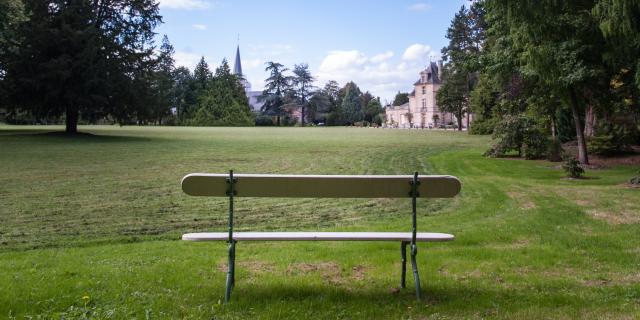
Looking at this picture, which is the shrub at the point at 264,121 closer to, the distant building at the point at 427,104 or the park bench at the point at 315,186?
the distant building at the point at 427,104

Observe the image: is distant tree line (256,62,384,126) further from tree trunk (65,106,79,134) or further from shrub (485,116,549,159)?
shrub (485,116,549,159)

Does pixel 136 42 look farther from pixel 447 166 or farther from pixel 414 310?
pixel 414 310

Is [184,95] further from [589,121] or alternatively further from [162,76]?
[589,121]

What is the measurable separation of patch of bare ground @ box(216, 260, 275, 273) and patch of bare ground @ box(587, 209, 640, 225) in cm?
484

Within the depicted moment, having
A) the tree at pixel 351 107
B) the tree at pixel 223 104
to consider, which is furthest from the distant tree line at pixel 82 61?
the tree at pixel 351 107

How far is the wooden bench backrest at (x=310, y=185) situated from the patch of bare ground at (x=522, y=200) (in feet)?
17.6

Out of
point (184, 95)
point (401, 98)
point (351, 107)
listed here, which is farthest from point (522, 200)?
point (401, 98)

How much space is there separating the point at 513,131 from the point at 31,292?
2061 centimetres

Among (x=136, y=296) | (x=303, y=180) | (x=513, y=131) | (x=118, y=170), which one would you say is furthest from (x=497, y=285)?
(x=513, y=131)

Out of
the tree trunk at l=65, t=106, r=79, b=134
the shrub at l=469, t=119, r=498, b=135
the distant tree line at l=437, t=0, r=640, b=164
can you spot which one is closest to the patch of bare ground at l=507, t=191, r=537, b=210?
the distant tree line at l=437, t=0, r=640, b=164

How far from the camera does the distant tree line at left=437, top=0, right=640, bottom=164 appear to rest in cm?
1147

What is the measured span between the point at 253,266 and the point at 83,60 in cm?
3336

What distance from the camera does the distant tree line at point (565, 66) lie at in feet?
37.6

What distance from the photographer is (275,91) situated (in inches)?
4156
